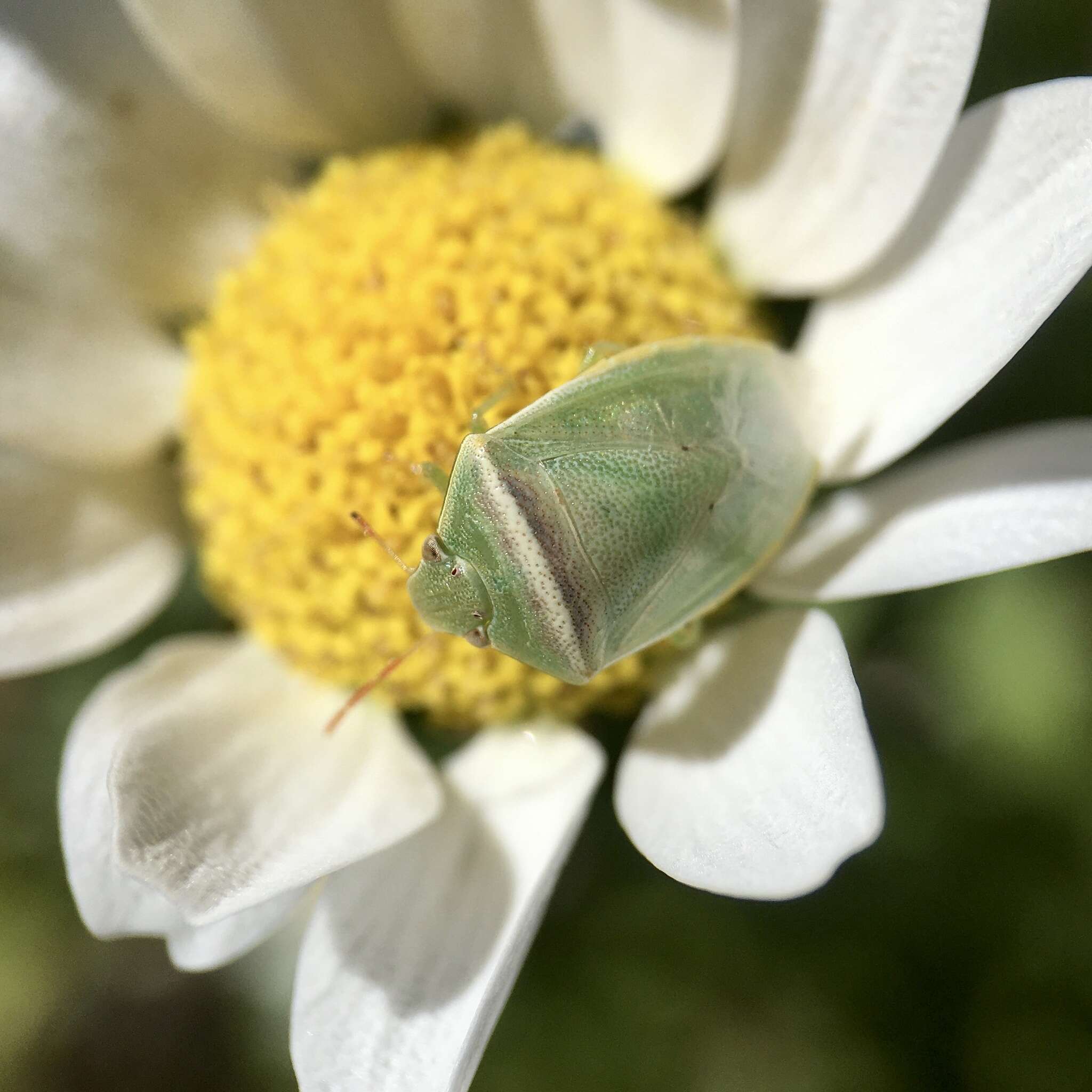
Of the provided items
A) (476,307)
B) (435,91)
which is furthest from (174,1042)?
(435,91)

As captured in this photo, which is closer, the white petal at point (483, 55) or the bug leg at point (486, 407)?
the bug leg at point (486, 407)

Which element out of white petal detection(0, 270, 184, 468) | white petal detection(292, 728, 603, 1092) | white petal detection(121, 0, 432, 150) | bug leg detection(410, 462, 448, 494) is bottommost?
white petal detection(292, 728, 603, 1092)

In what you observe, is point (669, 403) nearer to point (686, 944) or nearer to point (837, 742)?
point (837, 742)

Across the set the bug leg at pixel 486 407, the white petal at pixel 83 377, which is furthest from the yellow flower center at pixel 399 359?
the white petal at pixel 83 377

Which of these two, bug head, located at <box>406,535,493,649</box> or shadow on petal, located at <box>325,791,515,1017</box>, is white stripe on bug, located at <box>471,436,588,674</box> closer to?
bug head, located at <box>406,535,493,649</box>

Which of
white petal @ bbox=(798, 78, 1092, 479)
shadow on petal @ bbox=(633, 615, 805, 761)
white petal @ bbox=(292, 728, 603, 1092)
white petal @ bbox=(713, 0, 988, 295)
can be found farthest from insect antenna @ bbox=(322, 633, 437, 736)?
white petal @ bbox=(713, 0, 988, 295)

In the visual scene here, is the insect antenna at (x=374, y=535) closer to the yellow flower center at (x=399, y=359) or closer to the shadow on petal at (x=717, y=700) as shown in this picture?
the yellow flower center at (x=399, y=359)

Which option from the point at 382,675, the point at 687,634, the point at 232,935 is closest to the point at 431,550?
the point at 382,675
